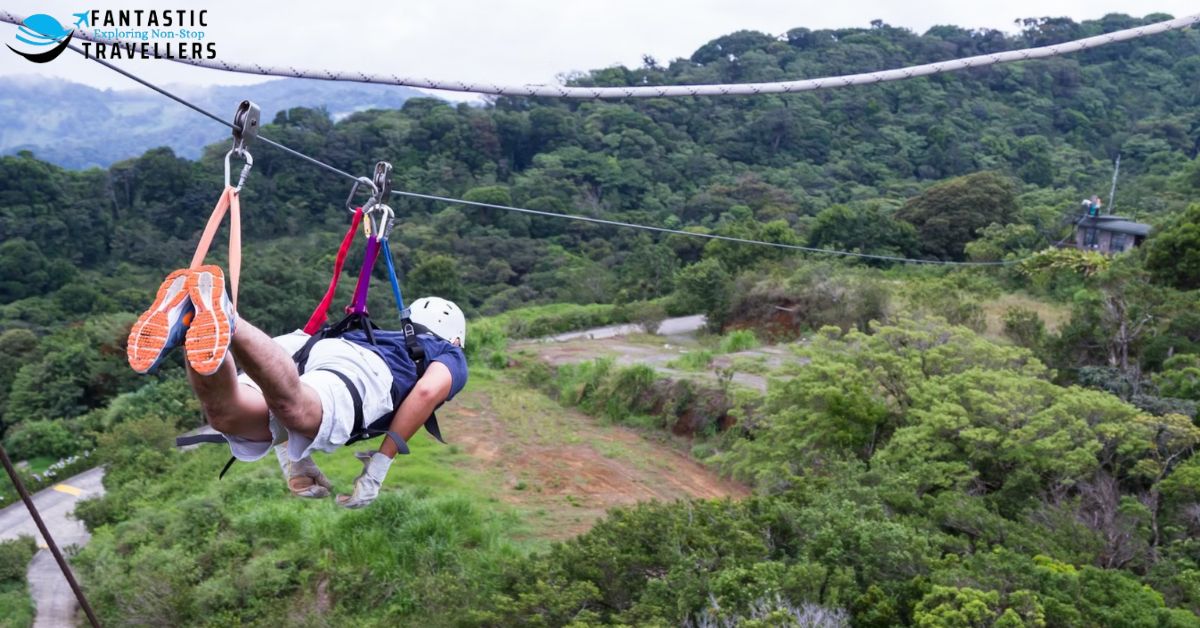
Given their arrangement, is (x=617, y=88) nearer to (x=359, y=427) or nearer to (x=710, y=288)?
(x=359, y=427)

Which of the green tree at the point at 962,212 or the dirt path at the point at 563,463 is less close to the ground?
the green tree at the point at 962,212

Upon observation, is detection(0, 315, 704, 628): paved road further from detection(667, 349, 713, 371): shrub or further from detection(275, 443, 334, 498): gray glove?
detection(275, 443, 334, 498): gray glove

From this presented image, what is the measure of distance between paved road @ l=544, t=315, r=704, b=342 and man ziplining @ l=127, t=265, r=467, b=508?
19508mm

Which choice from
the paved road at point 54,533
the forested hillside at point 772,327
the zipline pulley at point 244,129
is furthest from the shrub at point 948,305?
the zipline pulley at point 244,129

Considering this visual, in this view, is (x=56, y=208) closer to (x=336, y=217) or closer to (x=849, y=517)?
(x=336, y=217)

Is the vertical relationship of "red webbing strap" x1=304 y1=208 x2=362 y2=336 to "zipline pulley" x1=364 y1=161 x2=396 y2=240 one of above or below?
below

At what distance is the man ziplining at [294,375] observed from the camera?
7.75 feet

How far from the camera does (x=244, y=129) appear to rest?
2971 mm

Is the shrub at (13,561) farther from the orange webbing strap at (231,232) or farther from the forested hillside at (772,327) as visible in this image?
the orange webbing strap at (231,232)

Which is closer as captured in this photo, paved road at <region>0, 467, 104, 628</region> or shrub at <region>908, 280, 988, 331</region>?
paved road at <region>0, 467, 104, 628</region>

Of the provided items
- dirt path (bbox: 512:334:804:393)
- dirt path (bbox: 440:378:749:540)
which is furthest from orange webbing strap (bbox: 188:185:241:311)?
dirt path (bbox: 512:334:804:393)

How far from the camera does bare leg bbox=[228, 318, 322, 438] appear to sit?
2553mm

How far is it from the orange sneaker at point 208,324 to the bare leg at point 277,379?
0.08 m

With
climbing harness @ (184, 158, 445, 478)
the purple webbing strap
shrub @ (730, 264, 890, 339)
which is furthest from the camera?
shrub @ (730, 264, 890, 339)
